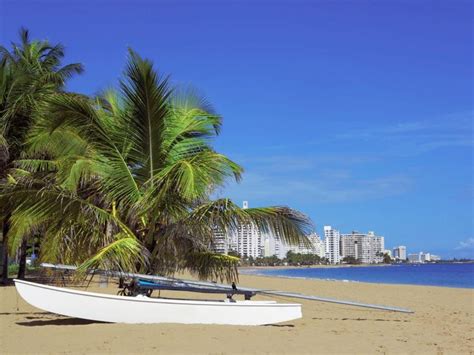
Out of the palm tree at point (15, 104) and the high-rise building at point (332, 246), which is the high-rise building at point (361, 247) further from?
the palm tree at point (15, 104)

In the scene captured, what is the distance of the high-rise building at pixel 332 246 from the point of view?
174875 mm

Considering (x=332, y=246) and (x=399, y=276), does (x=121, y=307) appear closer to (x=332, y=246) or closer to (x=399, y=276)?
(x=399, y=276)

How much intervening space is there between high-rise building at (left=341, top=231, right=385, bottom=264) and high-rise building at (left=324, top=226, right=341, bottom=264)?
2465 millimetres

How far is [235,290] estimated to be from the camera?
33.7ft

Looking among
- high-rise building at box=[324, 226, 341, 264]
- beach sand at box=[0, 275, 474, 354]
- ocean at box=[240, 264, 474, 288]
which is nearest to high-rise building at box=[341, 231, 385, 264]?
high-rise building at box=[324, 226, 341, 264]

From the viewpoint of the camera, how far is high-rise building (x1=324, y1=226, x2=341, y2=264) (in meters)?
175

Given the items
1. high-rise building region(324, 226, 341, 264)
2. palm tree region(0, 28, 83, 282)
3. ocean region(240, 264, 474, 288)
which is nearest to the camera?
palm tree region(0, 28, 83, 282)

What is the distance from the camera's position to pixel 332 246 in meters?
180

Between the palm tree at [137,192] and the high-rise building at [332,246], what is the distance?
16418 centimetres

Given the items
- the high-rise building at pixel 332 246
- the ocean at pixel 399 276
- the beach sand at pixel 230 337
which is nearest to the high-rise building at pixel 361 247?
the high-rise building at pixel 332 246

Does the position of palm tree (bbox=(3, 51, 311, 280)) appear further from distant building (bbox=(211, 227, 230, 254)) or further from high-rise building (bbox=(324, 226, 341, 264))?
high-rise building (bbox=(324, 226, 341, 264))

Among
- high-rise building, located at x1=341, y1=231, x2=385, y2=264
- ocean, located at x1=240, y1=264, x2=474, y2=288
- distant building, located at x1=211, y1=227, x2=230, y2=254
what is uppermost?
high-rise building, located at x1=341, y1=231, x2=385, y2=264

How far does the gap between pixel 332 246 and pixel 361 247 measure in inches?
596

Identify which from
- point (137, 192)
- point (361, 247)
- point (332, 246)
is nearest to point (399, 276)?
point (137, 192)
